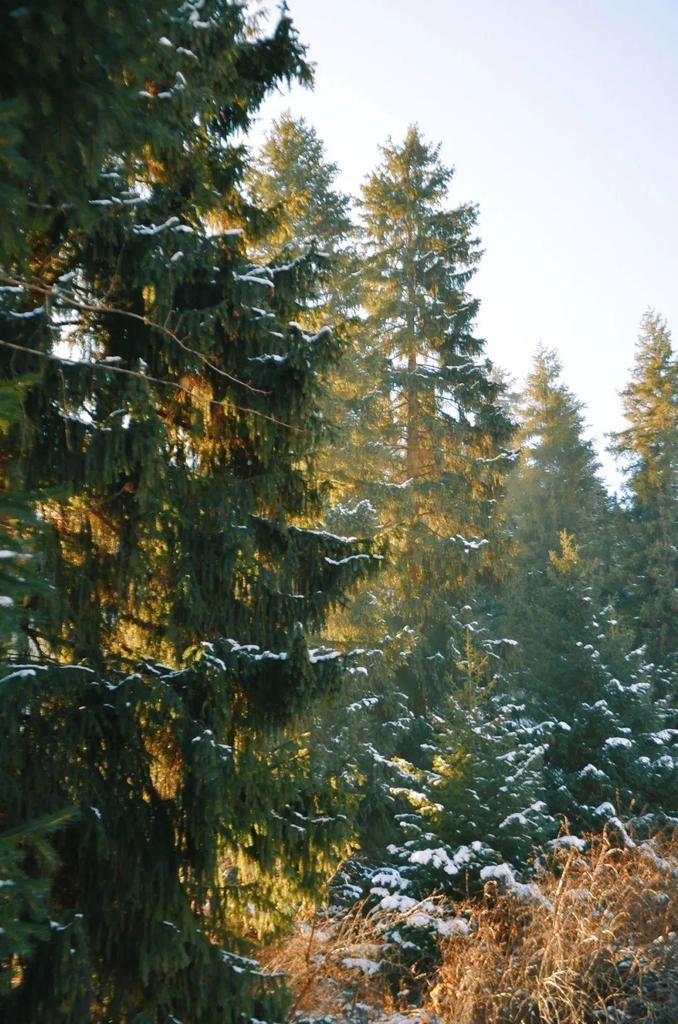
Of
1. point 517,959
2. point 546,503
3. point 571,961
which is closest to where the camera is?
point 571,961

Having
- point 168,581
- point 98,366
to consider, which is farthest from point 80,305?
point 168,581

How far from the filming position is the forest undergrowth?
214 inches

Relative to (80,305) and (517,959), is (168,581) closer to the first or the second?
(80,305)

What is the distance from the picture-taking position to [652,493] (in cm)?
2536

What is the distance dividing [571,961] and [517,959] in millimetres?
606

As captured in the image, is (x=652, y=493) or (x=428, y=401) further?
(x=652, y=493)

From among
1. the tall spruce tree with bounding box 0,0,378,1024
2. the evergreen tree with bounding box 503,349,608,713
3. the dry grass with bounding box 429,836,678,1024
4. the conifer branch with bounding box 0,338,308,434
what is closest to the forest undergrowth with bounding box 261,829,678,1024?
the dry grass with bounding box 429,836,678,1024

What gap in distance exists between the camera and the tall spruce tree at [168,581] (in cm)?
416

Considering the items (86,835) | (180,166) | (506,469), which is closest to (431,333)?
(506,469)

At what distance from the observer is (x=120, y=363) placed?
190 inches

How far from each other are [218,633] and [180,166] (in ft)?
10.6

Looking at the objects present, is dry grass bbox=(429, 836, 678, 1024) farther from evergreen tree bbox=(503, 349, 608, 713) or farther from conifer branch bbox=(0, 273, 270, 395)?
evergreen tree bbox=(503, 349, 608, 713)

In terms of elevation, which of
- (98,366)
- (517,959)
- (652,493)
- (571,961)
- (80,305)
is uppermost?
(652,493)

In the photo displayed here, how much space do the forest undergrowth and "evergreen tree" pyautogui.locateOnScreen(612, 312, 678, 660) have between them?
14346 millimetres
